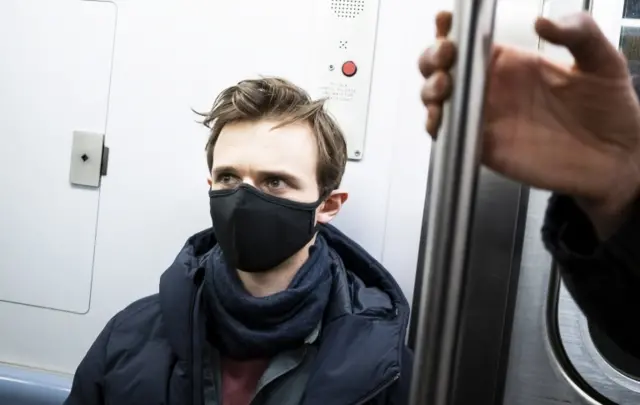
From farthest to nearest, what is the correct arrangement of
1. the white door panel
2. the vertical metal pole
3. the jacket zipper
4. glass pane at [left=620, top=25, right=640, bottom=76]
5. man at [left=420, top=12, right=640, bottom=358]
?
the white door panel, the jacket zipper, glass pane at [left=620, top=25, right=640, bottom=76], man at [left=420, top=12, right=640, bottom=358], the vertical metal pole

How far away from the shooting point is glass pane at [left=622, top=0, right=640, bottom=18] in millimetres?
1031

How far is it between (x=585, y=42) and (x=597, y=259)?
24 cm

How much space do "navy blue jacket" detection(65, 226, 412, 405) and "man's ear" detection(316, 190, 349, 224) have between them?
7 cm

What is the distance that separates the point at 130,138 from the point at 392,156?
671 mm

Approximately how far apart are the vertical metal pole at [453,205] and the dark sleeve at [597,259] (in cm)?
26

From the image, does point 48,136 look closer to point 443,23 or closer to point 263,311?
point 263,311

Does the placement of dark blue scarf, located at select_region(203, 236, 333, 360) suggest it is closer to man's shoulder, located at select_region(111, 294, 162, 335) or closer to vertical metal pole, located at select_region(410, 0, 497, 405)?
man's shoulder, located at select_region(111, 294, 162, 335)

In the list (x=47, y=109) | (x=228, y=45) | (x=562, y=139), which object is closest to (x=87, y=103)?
(x=47, y=109)

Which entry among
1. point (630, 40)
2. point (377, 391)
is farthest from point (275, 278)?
point (630, 40)

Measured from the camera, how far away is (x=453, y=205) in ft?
1.12

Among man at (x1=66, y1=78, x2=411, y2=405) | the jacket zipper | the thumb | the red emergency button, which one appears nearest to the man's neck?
man at (x1=66, y1=78, x2=411, y2=405)

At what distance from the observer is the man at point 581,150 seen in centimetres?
47

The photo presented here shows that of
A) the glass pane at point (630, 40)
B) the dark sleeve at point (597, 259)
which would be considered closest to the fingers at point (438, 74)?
the dark sleeve at point (597, 259)

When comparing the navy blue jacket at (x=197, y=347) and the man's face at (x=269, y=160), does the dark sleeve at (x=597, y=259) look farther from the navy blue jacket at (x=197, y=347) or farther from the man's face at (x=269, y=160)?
the man's face at (x=269, y=160)
